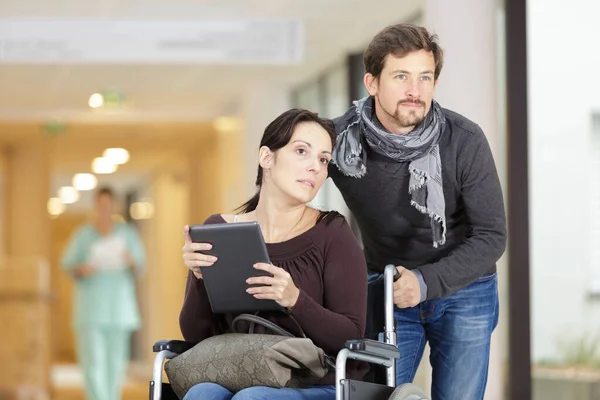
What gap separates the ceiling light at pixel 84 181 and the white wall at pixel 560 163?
10.8 metres

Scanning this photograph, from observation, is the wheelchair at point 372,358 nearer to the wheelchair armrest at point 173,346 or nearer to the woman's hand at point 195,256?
the wheelchair armrest at point 173,346

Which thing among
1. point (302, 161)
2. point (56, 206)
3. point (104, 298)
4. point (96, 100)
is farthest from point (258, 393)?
point (56, 206)

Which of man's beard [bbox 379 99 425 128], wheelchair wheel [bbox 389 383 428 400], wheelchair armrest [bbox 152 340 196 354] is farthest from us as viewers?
man's beard [bbox 379 99 425 128]

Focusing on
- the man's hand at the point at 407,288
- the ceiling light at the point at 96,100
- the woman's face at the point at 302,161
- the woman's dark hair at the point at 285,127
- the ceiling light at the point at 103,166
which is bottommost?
the man's hand at the point at 407,288

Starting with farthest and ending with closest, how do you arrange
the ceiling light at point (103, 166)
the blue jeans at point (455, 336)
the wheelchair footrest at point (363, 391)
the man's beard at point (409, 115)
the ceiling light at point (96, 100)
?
the ceiling light at point (103, 166)
the ceiling light at point (96, 100)
the blue jeans at point (455, 336)
the man's beard at point (409, 115)
the wheelchair footrest at point (363, 391)

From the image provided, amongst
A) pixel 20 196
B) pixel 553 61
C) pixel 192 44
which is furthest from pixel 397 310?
pixel 20 196

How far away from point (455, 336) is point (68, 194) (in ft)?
50.5

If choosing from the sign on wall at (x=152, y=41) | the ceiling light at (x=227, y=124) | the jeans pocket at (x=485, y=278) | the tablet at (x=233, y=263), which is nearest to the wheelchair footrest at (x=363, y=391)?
the tablet at (x=233, y=263)

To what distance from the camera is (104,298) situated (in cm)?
692

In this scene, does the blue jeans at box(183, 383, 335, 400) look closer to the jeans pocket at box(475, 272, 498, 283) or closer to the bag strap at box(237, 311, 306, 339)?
the bag strap at box(237, 311, 306, 339)

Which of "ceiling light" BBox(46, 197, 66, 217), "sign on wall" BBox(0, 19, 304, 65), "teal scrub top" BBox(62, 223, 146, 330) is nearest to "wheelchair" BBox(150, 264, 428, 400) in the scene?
"sign on wall" BBox(0, 19, 304, 65)

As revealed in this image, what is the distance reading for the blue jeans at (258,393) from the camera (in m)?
2.02

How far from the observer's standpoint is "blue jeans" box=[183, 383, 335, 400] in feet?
6.63

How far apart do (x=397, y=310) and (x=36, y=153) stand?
981 centimetres
